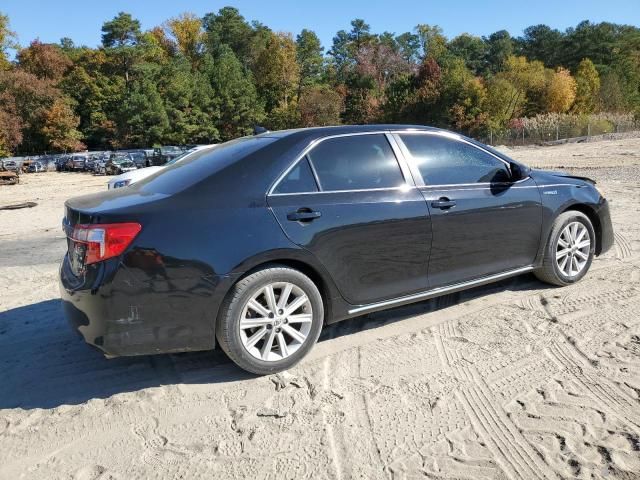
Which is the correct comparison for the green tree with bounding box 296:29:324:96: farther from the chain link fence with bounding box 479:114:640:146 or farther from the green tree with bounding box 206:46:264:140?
the chain link fence with bounding box 479:114:640:146

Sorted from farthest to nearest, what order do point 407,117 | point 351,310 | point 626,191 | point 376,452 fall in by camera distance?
1. point 407,117
2. point 626,191
3. point 351,310
4. point 376,452

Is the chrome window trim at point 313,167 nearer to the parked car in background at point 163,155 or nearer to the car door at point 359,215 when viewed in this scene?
the car door at point 359,215

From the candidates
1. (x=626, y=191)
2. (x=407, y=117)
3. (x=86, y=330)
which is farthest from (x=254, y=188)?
(x=407, y=117)

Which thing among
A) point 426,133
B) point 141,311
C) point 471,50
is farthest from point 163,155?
point 471,50

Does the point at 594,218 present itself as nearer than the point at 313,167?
No

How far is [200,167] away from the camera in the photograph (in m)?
3.87

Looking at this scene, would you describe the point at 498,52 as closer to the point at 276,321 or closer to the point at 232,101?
the point at 232,101

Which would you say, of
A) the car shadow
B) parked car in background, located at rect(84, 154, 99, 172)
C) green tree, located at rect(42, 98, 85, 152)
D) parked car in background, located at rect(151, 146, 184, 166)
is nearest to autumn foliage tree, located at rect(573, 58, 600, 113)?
parked car in background, located at rect(151, 146, 184, 166)

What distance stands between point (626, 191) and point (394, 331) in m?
9.87

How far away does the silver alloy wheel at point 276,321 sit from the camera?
3.49m

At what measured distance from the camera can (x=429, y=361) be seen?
3723mm

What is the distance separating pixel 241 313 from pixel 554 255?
10.2ft

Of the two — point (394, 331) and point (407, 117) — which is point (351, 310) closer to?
point (394, 331)

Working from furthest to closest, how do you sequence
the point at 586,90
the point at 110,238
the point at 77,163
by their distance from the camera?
the point at 586,90
the point at 77,163
the point at 110,238
